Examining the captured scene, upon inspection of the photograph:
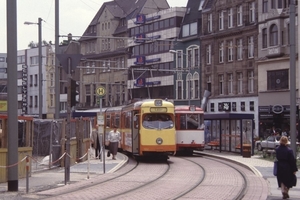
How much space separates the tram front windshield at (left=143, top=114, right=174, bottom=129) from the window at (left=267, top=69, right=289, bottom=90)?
26649mm

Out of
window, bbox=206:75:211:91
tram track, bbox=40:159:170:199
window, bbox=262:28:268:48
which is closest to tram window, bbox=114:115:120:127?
tram track, bbox=40:159:170:199

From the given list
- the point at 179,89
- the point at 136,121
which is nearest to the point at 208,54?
the point at 179,89

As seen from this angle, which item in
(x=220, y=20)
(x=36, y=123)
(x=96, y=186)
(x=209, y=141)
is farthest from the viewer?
(x=220, y=20)

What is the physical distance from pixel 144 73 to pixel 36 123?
159ft

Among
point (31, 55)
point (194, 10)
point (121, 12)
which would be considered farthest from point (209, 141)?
point (31, 55)

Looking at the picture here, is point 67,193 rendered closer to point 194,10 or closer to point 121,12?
point 194,10

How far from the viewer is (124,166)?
100 ft

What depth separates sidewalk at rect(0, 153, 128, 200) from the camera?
Answer: 19734 millimetres

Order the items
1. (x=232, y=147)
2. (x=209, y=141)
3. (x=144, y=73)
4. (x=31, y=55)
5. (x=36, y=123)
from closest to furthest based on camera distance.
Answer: (x=36, y=123) → (x=232, y=147) → (x=209, y=141) → (x=144, y=73) → (x=31, y=55)

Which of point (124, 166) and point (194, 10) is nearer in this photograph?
point (124, 166)

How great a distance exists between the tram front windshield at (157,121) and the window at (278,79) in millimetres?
26649

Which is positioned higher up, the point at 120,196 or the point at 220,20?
the point at 220,20

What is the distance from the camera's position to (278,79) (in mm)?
58531

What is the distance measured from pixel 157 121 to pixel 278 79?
28085 millimetres
